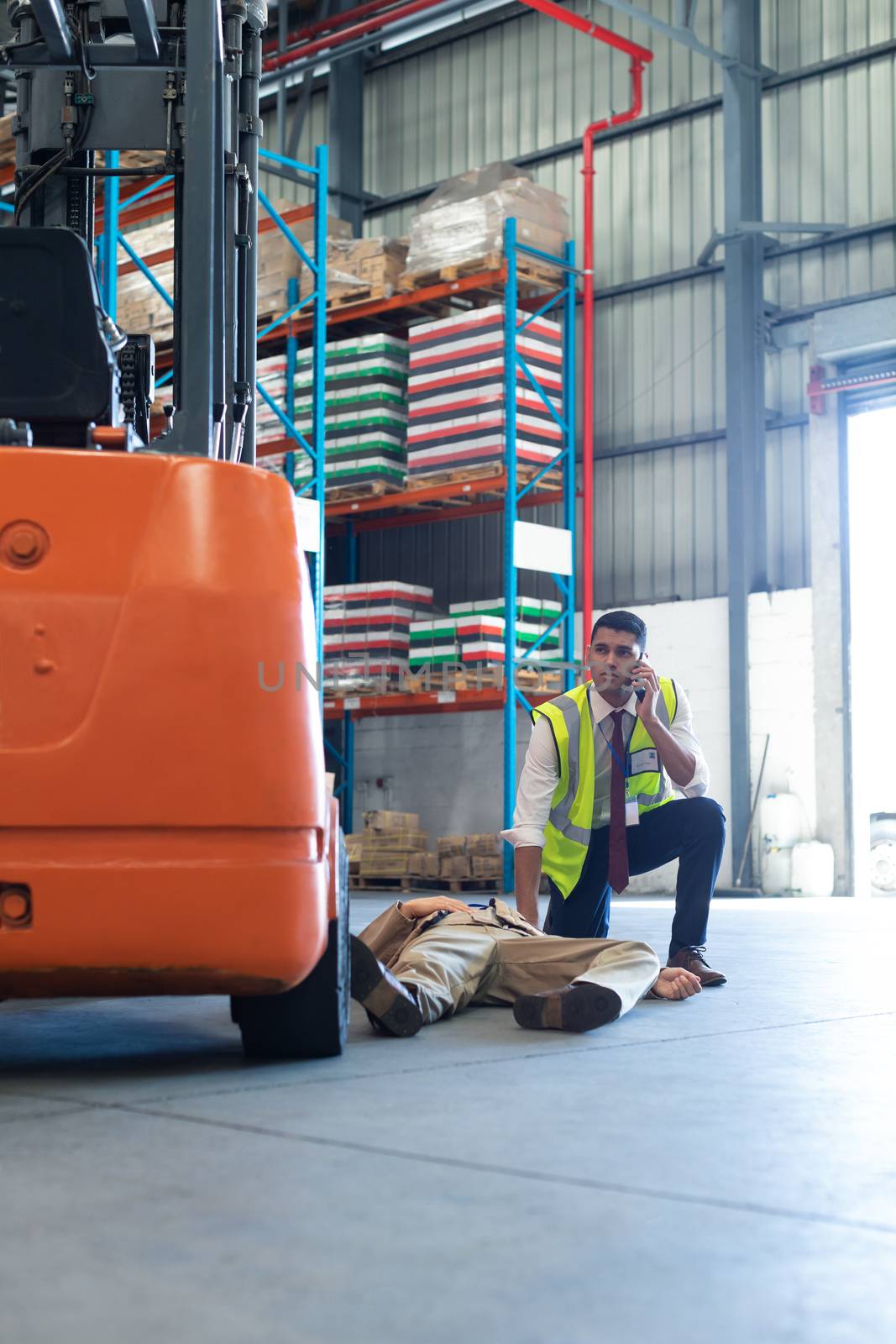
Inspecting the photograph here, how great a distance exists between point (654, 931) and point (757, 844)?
17.1ft

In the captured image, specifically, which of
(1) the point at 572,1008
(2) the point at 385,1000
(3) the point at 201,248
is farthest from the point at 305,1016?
(3) the point at 201,248

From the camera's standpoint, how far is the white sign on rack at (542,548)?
44.3ft

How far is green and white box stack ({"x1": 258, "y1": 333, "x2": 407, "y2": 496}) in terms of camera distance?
13.9 meters

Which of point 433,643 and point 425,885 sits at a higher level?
point 433,643

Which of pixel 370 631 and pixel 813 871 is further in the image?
pixel 370 631

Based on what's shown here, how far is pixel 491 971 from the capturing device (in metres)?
4.40

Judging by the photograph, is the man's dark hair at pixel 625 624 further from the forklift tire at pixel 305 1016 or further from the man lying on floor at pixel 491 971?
the forklift tire at pixel 305 1016

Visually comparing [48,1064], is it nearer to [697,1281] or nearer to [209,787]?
[209,787]

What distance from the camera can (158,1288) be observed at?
1690 millimetres

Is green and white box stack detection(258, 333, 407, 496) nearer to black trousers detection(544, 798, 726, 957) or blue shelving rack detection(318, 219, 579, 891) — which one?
blue shelving rack detection(318, 219, 579, 891)

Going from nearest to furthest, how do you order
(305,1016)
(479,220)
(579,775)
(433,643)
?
(305,1016) < (579,775) < (479,220) < (433,643)

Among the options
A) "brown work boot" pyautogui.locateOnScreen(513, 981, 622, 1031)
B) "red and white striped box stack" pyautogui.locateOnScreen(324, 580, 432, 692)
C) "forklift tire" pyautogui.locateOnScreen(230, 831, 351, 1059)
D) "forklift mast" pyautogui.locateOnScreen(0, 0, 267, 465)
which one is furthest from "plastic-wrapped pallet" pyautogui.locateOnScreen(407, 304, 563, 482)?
"forklift tire" pyautogui.locateOnScreen(230, 831, 351, 1059)

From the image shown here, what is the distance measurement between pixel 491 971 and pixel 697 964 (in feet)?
3.16

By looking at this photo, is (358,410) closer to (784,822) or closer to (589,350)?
(589,350)
